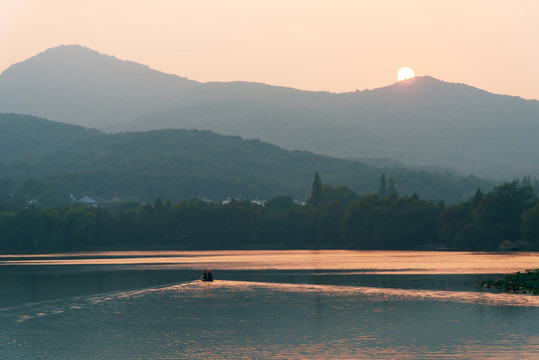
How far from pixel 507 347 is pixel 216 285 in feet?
222

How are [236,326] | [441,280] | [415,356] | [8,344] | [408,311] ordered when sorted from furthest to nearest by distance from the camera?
[441,280] → [408,311] → [236,326] → [8,344] → [415,356]

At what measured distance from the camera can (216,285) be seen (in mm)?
126938

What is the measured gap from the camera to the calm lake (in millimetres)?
66750

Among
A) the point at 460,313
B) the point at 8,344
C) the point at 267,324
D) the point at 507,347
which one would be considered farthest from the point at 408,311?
the point at 8,344

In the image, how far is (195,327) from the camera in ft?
266

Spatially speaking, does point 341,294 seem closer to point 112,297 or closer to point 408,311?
point 408,311

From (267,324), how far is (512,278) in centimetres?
4701

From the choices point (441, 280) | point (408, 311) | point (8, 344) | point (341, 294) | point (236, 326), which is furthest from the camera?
point (441, 280)

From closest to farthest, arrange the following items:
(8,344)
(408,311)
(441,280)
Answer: (8,344)
(408,311)
(441,280)

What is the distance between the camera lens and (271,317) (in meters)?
86.6

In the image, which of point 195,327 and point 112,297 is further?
point 112,297

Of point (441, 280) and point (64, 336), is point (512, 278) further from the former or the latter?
point (64, 336)

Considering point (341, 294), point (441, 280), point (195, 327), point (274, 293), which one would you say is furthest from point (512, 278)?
point (195, 327)

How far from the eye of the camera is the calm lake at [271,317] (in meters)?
66.8
